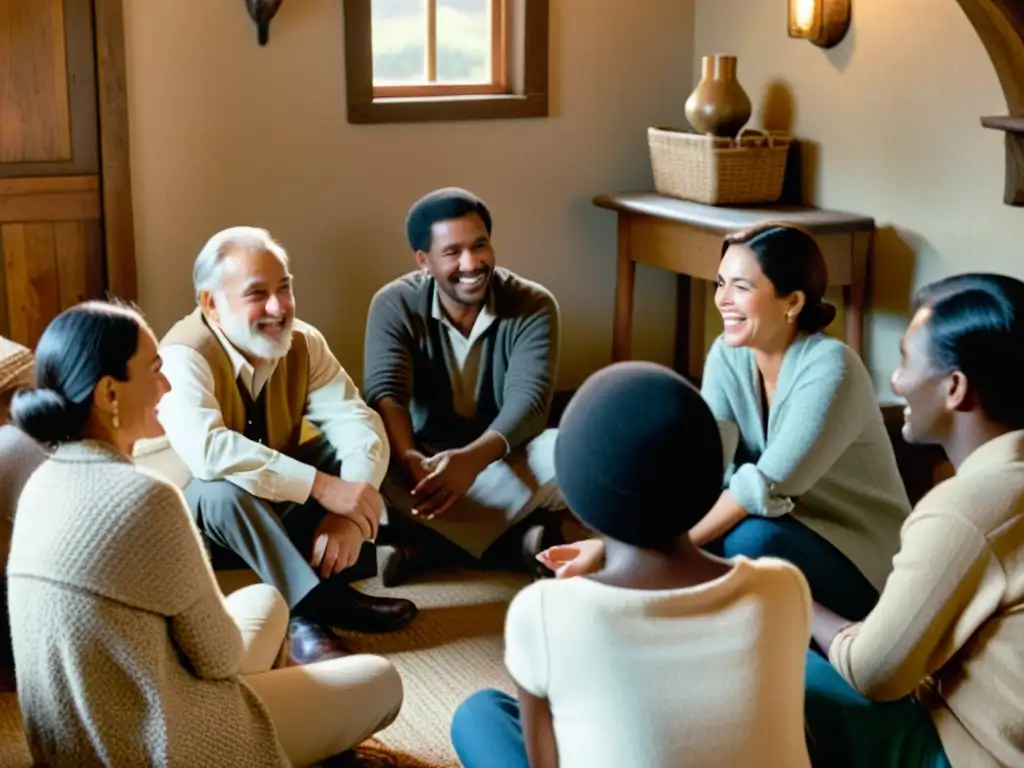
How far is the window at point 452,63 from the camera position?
4.12m

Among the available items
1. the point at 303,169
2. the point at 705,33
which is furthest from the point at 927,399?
the point at 705,33

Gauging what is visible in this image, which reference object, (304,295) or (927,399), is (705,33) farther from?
(927,399)

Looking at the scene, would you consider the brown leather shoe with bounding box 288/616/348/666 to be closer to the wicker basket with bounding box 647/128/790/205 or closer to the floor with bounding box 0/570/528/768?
the floor with bounding box 0/570/528/768

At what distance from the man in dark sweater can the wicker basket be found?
0.86 metres

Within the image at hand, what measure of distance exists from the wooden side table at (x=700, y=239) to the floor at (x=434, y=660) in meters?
1.19

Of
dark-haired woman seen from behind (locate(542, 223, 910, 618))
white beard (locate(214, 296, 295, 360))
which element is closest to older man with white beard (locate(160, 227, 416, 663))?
white beard (locate(214, 296, 295, 360))

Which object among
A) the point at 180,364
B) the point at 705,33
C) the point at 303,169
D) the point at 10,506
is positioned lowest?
the point at 10,506

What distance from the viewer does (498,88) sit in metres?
4.33

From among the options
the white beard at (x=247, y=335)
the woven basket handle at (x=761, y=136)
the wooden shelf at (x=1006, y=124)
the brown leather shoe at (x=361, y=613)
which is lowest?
the brown leather shoe at (x=361, y=613)

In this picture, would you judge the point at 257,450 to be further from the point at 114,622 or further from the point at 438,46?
the point at 438,46

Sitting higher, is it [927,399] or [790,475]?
[927,399]

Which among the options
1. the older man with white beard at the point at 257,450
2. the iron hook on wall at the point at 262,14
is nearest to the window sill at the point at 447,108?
the iron hook on wall at the point at 262,14

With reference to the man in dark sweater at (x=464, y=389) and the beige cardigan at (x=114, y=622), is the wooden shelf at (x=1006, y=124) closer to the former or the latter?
the man in dark sweater at (x=464, y=389)

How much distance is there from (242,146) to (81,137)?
47cm
